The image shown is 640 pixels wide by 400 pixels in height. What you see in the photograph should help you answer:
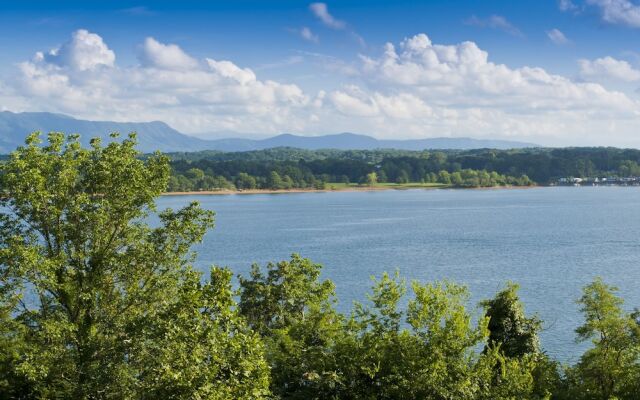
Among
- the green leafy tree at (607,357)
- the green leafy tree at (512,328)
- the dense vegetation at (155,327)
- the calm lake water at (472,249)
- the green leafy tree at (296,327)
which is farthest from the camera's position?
the calm lake water at (472,249)

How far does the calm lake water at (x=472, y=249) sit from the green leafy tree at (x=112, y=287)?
122ft

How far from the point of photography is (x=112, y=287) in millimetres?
23719

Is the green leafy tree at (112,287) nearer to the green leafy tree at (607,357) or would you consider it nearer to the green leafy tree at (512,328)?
the green leafy tree at (607,357)

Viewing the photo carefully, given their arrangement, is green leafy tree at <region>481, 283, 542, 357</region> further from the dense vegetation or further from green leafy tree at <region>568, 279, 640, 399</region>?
the dense vegetation

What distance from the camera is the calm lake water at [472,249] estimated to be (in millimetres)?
74938

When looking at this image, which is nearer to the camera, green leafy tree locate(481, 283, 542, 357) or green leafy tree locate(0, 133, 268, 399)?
green leafy tree locate(0, 133, 268, 399)

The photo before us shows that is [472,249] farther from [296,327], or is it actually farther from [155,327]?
[155,327]

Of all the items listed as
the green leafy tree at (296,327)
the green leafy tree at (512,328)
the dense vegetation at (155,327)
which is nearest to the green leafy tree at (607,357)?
the dense vegetation at (155,327)

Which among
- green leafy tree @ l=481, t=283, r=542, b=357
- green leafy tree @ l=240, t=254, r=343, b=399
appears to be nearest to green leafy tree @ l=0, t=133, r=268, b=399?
green leafy tree @ l=240, t=254, r=343, b=399

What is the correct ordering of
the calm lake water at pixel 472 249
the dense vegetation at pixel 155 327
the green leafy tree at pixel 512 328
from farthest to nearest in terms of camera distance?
the calm lake water at pixel 472 249, the green leafy tree at pixel 512 328, the dense vegetation at pixel 155 327

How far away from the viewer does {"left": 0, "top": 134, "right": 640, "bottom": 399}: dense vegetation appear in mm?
20047

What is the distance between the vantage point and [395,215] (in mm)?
181500

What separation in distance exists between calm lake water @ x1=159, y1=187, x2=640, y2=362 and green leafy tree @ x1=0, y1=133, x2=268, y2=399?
122ft

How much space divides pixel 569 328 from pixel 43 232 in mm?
48014
